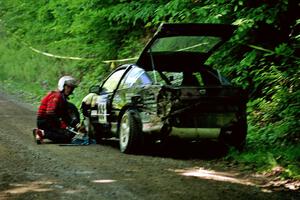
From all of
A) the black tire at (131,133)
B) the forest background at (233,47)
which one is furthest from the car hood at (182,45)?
the black tire at (131,133)

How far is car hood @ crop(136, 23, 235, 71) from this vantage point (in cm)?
783

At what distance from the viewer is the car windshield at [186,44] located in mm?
8328

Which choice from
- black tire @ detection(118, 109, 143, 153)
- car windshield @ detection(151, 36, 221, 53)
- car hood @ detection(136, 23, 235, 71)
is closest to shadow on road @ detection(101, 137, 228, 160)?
black tire @ detection(118, 109, 143, 153)

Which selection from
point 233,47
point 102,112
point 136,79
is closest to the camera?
point 136,79

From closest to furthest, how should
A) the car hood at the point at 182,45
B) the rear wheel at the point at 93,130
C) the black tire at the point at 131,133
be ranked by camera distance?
the car hood at the point at 182,45, the black tire at the point at 131,133, the rear wheel at the point at 93,130

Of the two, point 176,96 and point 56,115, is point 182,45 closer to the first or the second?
point 176,96

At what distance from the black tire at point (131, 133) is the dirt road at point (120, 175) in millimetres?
168

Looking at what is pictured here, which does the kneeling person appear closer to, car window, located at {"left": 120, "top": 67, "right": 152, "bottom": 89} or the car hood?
car window, located at {"left": 120, "top": 67, "right": 152, "bottom": 89}

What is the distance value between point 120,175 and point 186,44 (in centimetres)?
339

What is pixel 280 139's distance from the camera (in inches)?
327

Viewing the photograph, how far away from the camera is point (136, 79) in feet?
28.2

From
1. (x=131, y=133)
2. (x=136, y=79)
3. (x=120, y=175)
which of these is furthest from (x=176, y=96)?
(x=120, y=175)

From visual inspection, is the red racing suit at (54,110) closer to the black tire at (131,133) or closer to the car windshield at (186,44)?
the black tire at (131,133)

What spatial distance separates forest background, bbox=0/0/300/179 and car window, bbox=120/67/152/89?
180 cm
